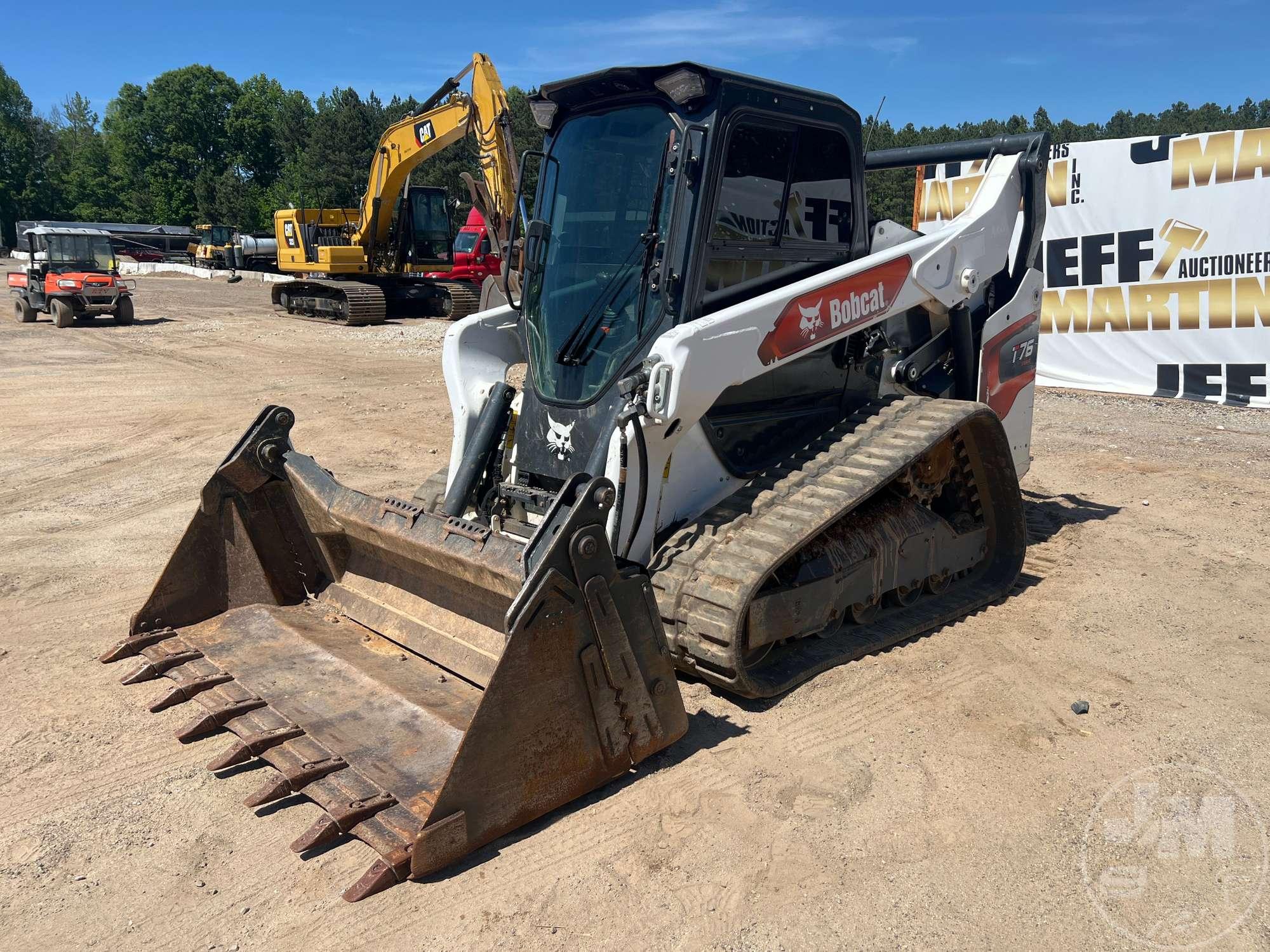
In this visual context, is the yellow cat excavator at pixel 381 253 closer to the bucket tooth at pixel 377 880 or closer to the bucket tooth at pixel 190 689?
the bucket tooth at pixel 190 689

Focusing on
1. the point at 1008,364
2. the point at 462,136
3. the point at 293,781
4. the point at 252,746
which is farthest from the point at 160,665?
the point at 462,136

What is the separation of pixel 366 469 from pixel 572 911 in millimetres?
6400

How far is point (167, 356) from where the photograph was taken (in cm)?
1703

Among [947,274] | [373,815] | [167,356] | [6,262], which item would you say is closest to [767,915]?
[373,815]

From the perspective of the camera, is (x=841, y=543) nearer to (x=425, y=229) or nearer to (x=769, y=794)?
(x=769, y=794)

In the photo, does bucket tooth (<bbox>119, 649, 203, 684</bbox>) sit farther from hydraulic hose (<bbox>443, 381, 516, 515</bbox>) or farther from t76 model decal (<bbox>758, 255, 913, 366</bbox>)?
t76 model decal (<bbox>758, 255, 913, 366</bbox>)

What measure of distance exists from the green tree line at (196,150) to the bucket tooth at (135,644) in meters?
59.4

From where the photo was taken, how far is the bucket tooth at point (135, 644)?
4.55m

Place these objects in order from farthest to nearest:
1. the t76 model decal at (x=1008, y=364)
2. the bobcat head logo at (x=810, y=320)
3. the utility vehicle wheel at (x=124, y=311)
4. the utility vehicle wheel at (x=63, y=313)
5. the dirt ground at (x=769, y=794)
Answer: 1. the utility vehicle wheel at (x=124, y=311)
2. the utility vehicle wheel at (x=63, y=313)
3. the t76 model decal at (x=1008, y=364)
4. the bobcat head logo at (x=810, y=320)
5. the dirt ground at (x=769, y=794)

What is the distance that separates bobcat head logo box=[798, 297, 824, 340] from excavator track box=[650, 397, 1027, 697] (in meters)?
0.60

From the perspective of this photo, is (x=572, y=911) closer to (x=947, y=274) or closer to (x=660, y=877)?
(x=660, y=877)

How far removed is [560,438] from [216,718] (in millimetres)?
1875

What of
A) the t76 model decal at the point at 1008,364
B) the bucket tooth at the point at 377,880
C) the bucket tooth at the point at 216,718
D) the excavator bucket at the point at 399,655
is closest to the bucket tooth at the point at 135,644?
the excavator bucket at the point at 399,655

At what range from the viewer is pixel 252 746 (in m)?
3.62
